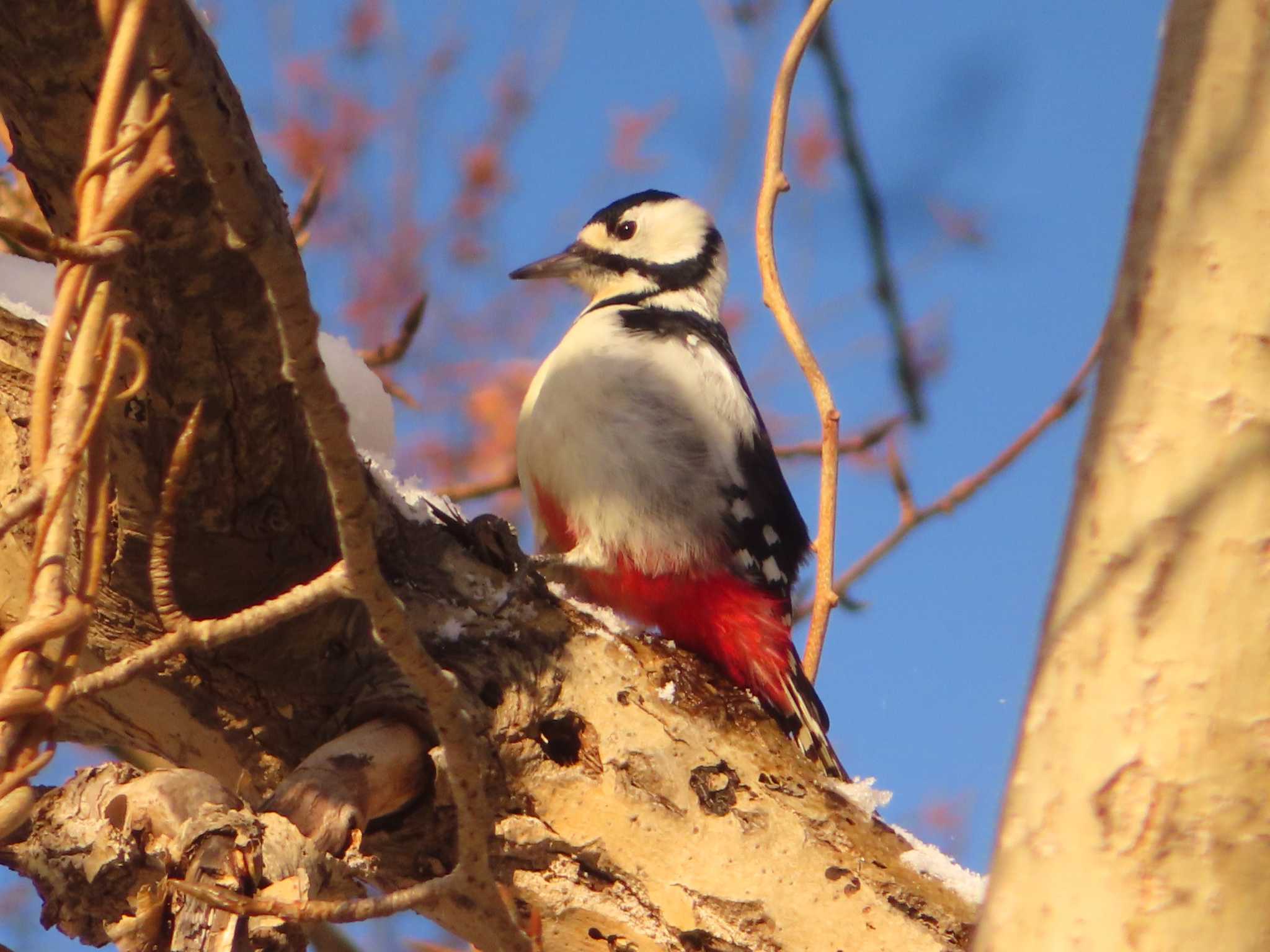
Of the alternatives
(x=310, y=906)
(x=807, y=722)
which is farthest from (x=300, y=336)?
(x=807, y=722)

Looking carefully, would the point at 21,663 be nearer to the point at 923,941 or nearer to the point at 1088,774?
the point at 1088,774

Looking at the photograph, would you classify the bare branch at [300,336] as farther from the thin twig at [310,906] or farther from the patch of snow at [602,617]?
the patch of snow at [602,617]

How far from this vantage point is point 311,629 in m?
→ 2.03

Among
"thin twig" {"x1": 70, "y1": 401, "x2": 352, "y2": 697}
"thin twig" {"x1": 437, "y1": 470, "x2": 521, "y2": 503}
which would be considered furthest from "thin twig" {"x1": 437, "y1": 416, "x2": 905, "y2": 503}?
"thin twig" {"x1": 70, "y1": 401, "x2": 352, "y2": 697}

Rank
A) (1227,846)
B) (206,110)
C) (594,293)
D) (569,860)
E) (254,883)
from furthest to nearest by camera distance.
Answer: (594,293)
(569,860)
(254,883)
(206,110)
(1227,846)

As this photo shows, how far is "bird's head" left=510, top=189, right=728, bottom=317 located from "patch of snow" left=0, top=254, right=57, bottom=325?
1.64 m

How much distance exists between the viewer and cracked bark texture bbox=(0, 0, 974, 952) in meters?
1.77

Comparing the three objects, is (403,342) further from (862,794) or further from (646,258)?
(862,794)

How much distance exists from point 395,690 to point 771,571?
4.04ft

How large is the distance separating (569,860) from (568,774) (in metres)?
0.12

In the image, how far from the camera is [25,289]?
7.26 feet

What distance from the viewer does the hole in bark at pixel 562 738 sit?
6.66ft

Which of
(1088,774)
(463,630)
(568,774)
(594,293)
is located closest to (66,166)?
(463,630)

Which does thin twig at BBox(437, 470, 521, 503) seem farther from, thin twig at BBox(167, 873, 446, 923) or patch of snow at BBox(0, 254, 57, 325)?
thin twig at BBox(167, 873, 446, 923)
